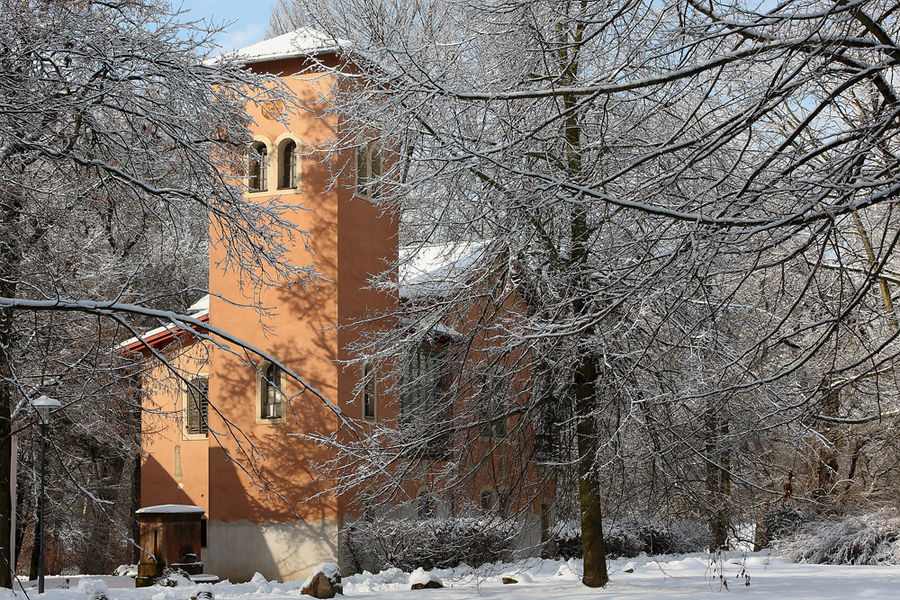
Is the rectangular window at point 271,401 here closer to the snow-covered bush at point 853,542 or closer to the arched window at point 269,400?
the arched window at point 269,400

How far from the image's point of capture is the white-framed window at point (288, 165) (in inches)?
842

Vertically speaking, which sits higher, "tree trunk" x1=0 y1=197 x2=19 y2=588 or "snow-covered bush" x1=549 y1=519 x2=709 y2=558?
"tree trunk" x1=0 y1=197 x2=19 y2=588

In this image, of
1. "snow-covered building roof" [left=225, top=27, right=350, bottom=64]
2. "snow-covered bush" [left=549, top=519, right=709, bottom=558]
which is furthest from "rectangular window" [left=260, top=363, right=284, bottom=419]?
"snow-covered bush" [left=549, top=519, right=709, bottom=558]

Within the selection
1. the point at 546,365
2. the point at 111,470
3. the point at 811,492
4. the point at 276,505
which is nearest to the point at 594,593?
the point at 546,365

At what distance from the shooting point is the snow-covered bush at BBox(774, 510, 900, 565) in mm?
20562

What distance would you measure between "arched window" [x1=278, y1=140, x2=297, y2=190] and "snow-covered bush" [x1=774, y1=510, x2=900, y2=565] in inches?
508

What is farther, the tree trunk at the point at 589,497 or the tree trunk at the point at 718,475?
the tree trunk at the point at 589,497

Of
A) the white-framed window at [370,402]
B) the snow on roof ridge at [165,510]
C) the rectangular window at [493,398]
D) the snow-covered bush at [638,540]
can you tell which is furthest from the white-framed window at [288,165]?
the snow-covered bush at [638,540]

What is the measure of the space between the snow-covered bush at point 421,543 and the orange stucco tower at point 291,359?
2.14 ft

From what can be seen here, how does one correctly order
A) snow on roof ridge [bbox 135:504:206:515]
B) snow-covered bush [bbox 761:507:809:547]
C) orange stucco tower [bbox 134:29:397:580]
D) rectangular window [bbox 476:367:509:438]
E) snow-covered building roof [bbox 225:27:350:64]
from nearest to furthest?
1. rectangular window [bbox 476:367:509:438]
2. snow on roof ridge [bbox 135:504:206:515]
3. snow-covered building roof [bbox 225:27:350:64]
4. orange stucco tower [bbox 134:29:397:580]
5. snow-covered bush [bbox 761:507:809:547]

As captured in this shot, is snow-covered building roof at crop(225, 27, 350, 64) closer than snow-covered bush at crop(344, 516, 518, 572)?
No

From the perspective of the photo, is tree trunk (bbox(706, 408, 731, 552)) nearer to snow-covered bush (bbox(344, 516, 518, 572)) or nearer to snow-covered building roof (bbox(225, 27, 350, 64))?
snow-covered bush (bbox(344, 516, 518, 572))

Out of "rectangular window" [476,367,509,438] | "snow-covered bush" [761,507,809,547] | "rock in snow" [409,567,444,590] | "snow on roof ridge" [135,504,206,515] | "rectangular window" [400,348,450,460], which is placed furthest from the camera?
"snow-covered bush" [761,507,809,547]

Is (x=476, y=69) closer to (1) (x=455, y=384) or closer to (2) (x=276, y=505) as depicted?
(1) (x=455, y=384)
